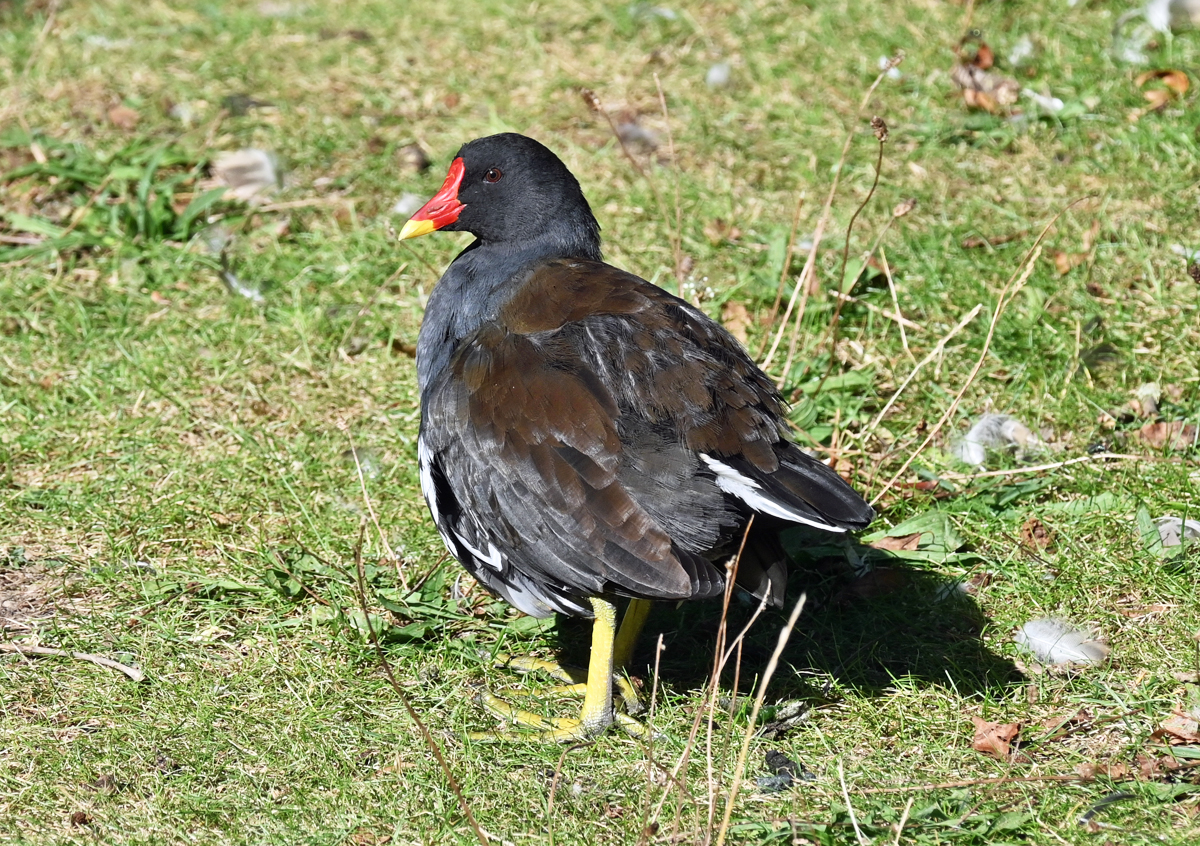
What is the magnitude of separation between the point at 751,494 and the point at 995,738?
859 mm

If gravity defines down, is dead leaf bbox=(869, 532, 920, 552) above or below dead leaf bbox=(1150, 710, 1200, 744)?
below

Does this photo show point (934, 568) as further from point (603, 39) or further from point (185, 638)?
point (603, 39)

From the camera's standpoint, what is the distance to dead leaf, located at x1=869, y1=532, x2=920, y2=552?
3.87 meters

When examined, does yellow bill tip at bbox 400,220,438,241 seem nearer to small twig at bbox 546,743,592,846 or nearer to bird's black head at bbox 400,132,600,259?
bird's black head at bbox 400,132,600,259

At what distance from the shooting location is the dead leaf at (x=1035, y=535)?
384 cm

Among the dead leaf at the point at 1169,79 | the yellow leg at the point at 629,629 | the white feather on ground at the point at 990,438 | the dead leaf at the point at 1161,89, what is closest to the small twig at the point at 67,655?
the yellow leg at the point at 629,629

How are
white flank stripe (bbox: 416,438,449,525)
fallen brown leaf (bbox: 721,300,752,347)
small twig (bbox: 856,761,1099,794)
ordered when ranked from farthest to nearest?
fallen brown leaf (bbox: 721,300,752,347)
white flank stripe (bbox: 416,438,449,525)
small twig (bbox: 856,761,1099,794)

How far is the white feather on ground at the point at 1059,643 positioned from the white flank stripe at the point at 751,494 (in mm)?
903

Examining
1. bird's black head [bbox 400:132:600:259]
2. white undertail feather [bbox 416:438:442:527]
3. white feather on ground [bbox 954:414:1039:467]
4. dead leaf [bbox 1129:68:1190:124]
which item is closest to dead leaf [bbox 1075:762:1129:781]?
white feather on ground [bbox 954:414:1039:467]

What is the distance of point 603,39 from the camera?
21.4ft

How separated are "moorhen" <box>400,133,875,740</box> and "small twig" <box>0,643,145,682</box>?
0.92 m

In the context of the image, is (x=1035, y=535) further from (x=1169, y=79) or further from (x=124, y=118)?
(x=124, y=118)

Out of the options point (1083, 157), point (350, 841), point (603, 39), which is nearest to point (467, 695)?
point (350, 841)

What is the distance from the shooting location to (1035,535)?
12.7 ft
